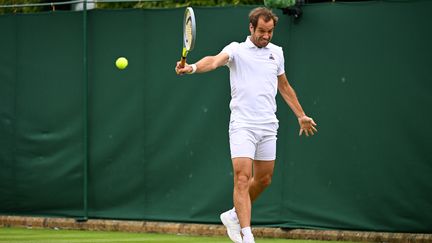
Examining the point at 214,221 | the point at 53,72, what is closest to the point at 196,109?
the point at 214,221

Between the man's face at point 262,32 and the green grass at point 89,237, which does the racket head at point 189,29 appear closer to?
the man's face at point 262,32

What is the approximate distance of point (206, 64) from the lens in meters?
7.03

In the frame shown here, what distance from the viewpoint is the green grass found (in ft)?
29.1

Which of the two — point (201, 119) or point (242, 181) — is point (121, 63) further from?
point (242, 181)

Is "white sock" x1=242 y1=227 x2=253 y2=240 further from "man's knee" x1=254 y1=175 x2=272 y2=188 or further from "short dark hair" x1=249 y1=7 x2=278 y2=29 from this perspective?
"short dark hair" x1=249 y1=7 x2=278 y2=29

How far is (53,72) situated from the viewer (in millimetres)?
10625

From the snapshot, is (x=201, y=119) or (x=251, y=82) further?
(x=201, y=119)

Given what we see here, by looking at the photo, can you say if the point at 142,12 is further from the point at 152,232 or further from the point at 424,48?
the point at 424,48

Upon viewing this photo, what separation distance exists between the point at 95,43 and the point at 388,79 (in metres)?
3.30

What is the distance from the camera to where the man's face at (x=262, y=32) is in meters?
7.27

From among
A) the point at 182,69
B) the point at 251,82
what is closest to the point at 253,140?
the point at 251,82

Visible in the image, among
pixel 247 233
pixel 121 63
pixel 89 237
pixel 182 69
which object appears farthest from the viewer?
pixel 121 63

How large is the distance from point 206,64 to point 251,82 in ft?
1.68

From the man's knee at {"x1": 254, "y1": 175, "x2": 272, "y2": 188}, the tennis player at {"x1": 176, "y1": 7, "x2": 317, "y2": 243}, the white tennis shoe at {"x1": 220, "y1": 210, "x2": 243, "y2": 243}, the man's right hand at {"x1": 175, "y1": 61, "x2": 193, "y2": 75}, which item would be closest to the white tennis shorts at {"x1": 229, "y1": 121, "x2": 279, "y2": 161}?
the tennis player at {"x1": 176, "y1": 7, "x2": 317, "y2": 243}
